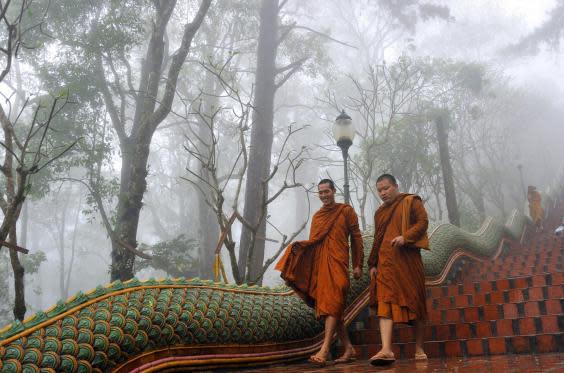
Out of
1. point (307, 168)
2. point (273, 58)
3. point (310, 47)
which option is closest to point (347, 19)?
point (307, 168)

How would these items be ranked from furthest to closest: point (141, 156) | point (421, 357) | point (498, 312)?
point (141, 156) → point (498, 312) → point (421, 357)

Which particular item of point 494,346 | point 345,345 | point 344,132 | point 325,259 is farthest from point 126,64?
point 494,346

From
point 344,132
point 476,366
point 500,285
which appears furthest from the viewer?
point 344,132

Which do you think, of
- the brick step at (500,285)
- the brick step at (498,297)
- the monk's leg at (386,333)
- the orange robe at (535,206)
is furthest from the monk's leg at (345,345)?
the orange robe at (535,206)

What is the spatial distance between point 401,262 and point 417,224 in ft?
1.16

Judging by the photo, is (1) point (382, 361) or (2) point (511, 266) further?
(2) point (511, 266)

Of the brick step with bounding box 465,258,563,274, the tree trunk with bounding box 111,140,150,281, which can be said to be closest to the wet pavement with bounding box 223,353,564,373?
the tree trunk with bounding box 111,140,150,281

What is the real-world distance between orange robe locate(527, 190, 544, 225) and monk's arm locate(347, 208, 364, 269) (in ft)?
39.1

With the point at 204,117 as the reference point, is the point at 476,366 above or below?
below

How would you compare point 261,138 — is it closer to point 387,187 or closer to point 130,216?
point 130,216

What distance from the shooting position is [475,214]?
19.0 m

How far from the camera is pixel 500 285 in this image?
581cm

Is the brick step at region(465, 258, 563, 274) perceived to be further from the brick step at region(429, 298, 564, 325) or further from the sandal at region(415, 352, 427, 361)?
the sandal at region(415, 352, 427, 361)

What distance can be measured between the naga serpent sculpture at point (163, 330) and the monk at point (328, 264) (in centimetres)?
37
